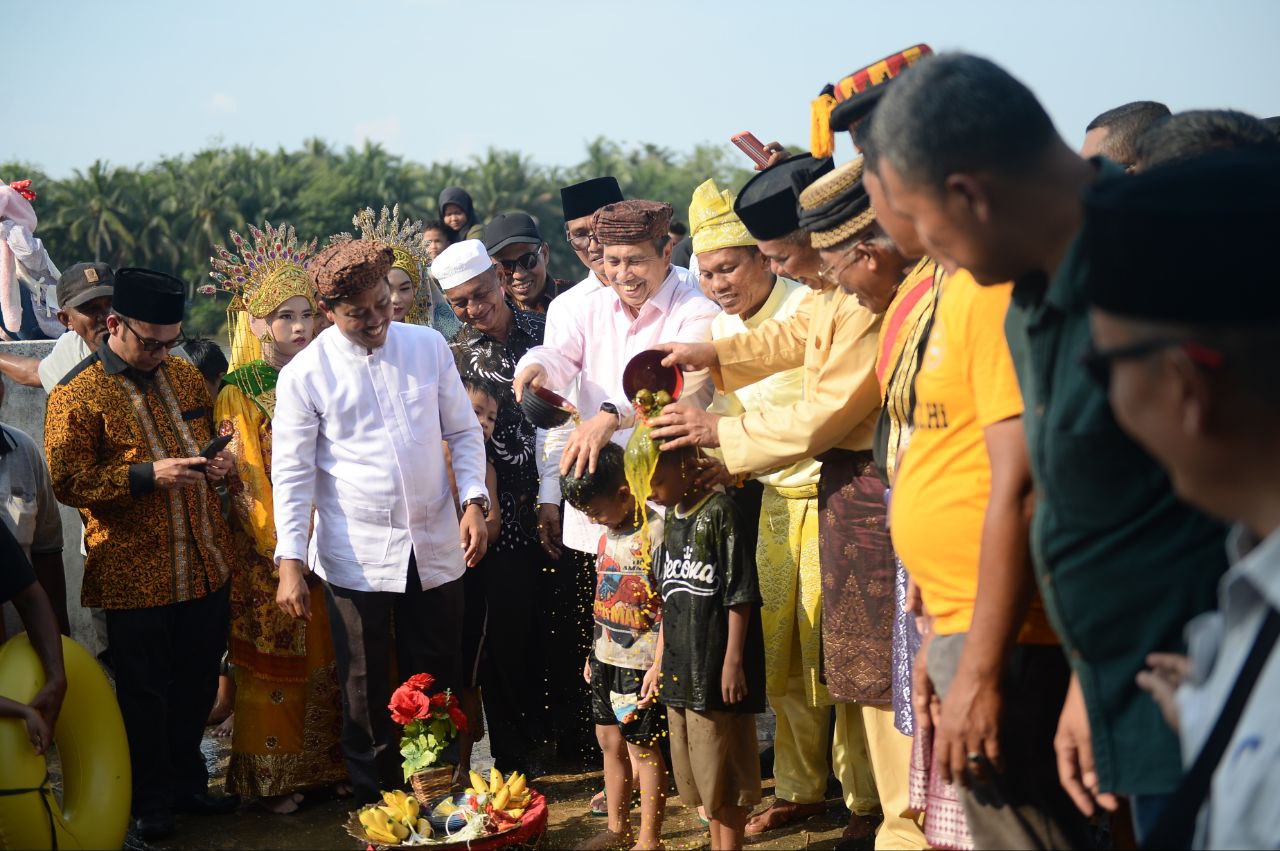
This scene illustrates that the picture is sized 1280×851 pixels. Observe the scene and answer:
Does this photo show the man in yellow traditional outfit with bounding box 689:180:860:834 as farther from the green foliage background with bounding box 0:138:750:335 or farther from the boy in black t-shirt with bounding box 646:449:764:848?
the green foliage background with bounding box 0:138:750:335

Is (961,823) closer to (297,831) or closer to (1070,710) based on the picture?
(1070,710)

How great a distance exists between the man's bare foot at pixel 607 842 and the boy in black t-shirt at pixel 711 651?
0.52 meters

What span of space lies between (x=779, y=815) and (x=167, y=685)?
8.35 ft

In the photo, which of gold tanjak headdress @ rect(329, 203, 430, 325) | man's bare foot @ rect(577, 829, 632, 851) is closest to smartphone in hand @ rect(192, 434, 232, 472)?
gold tanjak headdress @ rect(329, 203, 430, 325)

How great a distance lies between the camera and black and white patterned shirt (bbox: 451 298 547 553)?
5648 mm

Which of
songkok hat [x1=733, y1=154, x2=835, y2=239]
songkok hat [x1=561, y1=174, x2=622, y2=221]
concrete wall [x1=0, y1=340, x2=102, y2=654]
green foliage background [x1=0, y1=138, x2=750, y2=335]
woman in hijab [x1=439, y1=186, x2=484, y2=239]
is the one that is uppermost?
green foliage background [x1=0, y1=138, x2=750, y2=335]

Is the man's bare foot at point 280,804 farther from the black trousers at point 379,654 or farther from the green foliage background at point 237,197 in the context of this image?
the green foliage background at point 237,197

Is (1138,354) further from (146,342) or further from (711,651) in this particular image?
(146,342)

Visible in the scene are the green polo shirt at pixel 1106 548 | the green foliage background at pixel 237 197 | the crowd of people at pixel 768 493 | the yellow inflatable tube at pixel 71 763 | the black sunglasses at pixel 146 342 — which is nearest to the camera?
the crowd of people at pixel 768 493

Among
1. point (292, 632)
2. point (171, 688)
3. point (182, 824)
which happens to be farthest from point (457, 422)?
point (182, 824)

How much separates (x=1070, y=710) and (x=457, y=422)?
3.37 m

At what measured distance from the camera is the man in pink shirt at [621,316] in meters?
5.01

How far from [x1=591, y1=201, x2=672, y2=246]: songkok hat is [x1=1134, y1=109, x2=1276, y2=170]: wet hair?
205cm

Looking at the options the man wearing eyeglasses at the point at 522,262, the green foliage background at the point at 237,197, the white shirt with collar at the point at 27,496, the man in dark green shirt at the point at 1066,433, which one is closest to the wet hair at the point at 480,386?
the man wearing eyeglasses at the point at 522,262
